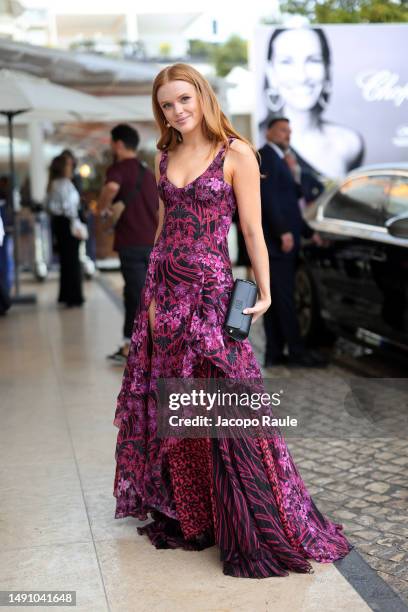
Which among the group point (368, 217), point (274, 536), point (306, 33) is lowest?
point (274, 536)

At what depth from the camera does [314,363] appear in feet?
26.0

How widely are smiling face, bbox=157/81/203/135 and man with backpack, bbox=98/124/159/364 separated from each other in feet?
13.2

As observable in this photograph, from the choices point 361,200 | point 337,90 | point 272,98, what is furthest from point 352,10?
point 361,200

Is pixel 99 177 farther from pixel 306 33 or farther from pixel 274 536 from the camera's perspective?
pixel 274 536

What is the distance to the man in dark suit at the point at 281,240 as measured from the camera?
7.66 meters

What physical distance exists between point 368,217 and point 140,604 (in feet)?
15.6

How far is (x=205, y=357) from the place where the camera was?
378 cm

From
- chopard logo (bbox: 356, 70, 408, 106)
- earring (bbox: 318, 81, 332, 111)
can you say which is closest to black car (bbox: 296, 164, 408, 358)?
earring (bbox: 318, 81, 332, 111)

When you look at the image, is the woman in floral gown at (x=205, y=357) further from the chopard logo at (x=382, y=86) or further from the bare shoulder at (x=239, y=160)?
the chopard logo at (x=382, y=86)

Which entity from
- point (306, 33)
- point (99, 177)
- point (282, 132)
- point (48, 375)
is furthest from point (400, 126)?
point (99, 177)

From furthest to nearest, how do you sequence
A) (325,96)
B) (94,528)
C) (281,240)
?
(325,96)
(281,240)
(94,528)

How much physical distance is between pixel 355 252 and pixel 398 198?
533 millimetres

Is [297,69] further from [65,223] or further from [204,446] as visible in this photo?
[204,446]

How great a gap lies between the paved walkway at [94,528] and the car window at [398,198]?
2229 millimetres
